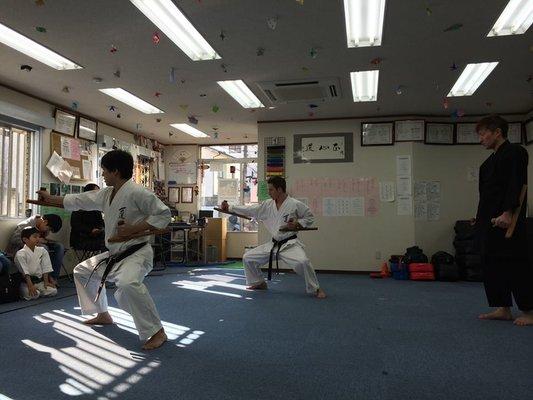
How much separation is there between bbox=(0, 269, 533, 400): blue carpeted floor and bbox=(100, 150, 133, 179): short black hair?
1.09 m

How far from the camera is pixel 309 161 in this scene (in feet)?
22.1

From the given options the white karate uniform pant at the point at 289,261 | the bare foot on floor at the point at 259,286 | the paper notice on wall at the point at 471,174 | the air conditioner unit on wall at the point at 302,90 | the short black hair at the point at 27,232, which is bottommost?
the bare foot on floor at the point at 259,286

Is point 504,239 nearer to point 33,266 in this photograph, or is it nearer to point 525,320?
point 525,320

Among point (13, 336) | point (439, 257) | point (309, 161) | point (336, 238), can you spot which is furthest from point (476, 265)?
point (13, 336)

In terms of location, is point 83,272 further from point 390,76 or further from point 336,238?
point 336,238

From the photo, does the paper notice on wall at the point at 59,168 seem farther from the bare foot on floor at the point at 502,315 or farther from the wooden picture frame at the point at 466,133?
the wooden picture frame at the point at 466,133

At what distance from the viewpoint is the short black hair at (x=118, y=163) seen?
2.72m

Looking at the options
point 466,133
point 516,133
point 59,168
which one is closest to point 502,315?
point 466,133

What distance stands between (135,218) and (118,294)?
1.62 feet

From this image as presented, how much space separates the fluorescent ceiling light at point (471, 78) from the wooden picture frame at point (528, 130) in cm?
141

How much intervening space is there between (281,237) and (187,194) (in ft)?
15.3

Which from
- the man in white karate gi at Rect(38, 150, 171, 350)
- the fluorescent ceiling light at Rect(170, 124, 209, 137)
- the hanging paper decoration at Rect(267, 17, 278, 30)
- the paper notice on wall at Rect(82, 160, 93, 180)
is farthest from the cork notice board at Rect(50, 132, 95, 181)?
the hanging paper decoration at Rect(267, 17, 278, 30)

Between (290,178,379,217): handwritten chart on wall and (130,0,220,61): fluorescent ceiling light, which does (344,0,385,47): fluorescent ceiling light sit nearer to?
(130,0,220,61): fluorescent ceiling light

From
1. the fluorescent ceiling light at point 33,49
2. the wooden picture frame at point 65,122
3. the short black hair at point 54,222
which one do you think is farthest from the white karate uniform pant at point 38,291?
the wooden picture frame at point 65,122
